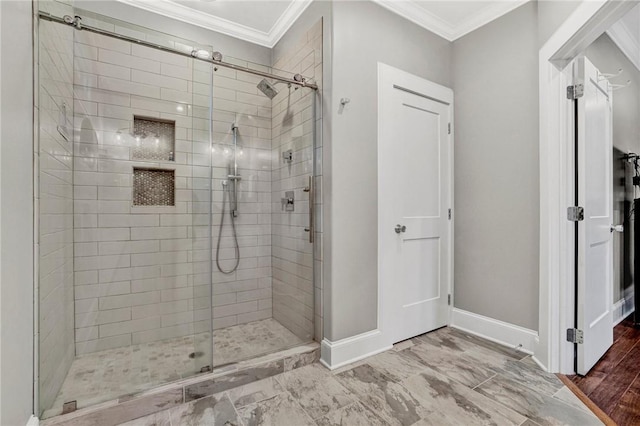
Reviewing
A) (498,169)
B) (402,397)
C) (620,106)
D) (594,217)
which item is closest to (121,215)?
(402,397)

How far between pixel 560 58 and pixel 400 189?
4.32ft

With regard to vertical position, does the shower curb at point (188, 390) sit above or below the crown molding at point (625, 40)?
below

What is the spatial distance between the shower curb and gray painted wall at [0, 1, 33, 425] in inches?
9.3

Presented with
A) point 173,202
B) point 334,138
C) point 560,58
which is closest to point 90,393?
point 173,202

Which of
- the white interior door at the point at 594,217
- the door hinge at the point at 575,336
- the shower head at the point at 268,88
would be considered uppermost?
the shower head at the point at 268,88

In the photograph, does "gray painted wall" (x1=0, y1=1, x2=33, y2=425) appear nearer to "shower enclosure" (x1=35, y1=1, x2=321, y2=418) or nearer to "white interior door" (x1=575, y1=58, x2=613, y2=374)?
"shower enclosure" (x1=35, y1=1, x2=321, y2=418)

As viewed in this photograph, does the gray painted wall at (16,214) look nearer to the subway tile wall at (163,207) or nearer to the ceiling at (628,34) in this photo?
the subway tile wall at (163,207)

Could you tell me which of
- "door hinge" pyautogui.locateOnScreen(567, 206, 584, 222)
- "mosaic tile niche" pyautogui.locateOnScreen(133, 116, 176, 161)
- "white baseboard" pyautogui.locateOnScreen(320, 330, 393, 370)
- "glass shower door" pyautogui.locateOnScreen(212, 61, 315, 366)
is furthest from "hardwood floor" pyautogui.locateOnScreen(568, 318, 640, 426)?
"mosaic tile niche" pyautogui.locateOnScreen(133, 116, 176, 161)

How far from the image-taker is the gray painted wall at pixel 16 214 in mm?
1125

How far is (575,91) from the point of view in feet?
6.28

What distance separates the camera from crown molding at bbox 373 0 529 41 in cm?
232

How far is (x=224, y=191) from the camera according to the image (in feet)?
8.45

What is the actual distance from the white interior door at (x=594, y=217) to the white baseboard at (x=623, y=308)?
879 millimetres

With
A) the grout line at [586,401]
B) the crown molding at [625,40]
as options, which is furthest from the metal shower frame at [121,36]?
the crown molding at [625,40]
